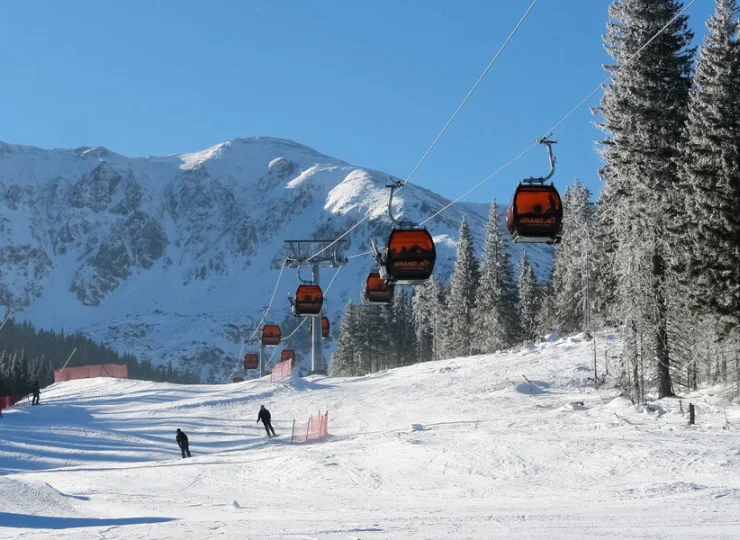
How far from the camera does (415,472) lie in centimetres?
1880

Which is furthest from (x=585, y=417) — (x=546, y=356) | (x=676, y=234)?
(x=546, y=356)

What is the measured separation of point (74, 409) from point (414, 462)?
2906 cm

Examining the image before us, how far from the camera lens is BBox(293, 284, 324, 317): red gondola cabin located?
41.8m

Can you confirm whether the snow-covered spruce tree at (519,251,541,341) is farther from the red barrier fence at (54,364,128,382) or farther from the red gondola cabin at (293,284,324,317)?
the red gondola cabin at (293,284,324,317)

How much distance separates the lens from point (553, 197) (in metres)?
19.0

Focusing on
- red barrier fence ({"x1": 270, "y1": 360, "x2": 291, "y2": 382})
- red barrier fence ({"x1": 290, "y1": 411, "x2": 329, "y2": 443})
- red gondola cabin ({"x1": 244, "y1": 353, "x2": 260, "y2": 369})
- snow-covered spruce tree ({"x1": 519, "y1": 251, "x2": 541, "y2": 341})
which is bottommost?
red barrier fence ({"x1": 290, "y1": 411, "x2": 329, "y2": 443})

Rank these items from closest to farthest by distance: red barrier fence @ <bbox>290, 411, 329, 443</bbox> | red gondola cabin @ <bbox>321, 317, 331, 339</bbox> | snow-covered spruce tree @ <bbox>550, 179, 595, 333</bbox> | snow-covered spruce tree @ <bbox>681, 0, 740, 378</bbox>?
snow-covered spruce tree @ <bbox>681, 0, 740, 378</bbox> < red barrier fence @ <bbox>290, 411, 329, 443</bbox> < snow-covered spruce tree @ <bbox>550, 179, 595, 333</bbox> < red gondola cabin @ <bbox>321, 317, 331, 339</bbox>

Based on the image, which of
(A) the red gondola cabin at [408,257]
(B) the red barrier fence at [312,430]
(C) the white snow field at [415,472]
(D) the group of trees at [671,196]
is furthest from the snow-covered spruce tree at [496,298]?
(A) the red gondola cabin at [408,257]

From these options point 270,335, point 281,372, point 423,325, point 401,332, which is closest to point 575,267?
point 270,335

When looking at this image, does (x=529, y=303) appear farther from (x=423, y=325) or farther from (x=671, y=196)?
(x=671, y=196)

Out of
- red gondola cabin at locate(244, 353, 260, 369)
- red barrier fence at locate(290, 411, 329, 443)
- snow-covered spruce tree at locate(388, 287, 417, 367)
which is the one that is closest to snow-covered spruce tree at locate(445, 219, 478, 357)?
red gondola cabin at locate(244, 353, 260, 369)

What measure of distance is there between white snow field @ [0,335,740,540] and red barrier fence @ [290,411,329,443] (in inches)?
19.0

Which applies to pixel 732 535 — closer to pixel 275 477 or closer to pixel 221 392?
pixel 275 477

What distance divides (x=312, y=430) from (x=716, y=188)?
54.4 feet
